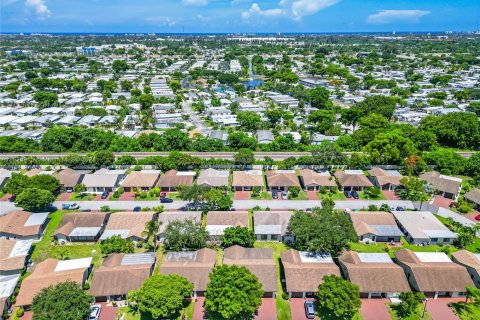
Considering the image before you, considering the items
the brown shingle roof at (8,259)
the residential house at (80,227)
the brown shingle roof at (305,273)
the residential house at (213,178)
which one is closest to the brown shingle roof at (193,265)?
the brown shingle roof at (305,273)

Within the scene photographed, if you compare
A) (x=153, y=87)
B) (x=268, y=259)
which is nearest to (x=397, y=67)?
(x=153, y=87)

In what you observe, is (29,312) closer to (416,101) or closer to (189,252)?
(189,252)

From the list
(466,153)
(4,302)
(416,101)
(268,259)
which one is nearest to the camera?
(4,302)

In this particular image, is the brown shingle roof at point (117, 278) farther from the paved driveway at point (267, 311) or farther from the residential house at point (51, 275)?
the paved driveway at point (267, 311)

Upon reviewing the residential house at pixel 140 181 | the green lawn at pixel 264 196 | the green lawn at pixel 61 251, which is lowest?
the green lawn at pixel 264 196

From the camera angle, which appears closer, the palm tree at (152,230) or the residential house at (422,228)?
the palm tree at (152,230)

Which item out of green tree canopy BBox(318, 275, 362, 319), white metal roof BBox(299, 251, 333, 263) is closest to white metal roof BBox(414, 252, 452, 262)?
white metal roof BBox(299, 251, 333, 263)

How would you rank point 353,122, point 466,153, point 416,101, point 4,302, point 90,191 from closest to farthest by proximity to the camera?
point 4,302, point 90,191, point 466,153, point 353,122, point 416,101
